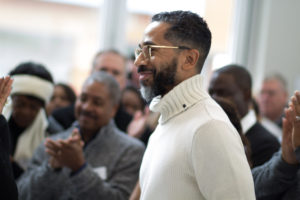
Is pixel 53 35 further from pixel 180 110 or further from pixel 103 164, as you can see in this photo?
pixel 180 110

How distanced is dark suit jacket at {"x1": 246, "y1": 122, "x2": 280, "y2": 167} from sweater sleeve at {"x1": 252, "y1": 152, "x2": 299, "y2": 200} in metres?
0.33

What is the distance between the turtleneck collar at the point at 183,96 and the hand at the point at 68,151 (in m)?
0.82

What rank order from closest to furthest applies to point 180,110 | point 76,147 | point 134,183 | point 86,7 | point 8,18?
1. point 180,110
2. point 76,147
3. point 134,183
4. point 8,18
5. point 86,7

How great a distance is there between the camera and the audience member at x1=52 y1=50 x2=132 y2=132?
333 centimetres

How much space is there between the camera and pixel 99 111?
104 inches

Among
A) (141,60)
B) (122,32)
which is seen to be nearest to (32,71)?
(141,60)

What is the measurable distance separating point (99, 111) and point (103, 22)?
269cm

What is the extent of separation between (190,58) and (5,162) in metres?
0.83

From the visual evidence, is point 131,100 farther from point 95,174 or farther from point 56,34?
point 95,174

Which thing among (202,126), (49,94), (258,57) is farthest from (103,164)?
(258,57)

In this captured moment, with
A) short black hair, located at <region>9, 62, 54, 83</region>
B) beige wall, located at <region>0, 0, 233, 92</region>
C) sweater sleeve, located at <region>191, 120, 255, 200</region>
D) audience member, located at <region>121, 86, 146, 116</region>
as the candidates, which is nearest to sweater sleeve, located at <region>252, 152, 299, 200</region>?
sweater sleeve, located at <region>191, 120, 255, 200</region>

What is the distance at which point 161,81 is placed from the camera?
1.62m

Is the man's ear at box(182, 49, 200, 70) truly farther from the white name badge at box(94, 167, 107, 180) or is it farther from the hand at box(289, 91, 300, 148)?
the white name badge at box(94, 167, 107, 180)

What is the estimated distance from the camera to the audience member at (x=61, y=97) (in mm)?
4078
